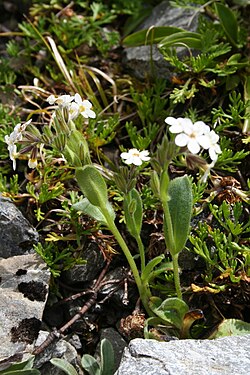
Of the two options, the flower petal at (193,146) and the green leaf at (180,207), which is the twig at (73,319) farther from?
the flower petal at (193,146)

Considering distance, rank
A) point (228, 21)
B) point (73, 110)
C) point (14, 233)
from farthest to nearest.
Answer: point (228, 21) → point (14, 233) → point (73, 110)

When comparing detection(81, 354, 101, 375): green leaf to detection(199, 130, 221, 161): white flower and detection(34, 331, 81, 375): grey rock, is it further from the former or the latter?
detection(199, 130, 221, 161): white flower

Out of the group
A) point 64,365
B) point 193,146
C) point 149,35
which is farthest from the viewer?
point 149,35

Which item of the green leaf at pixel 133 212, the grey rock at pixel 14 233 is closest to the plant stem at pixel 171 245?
the green leaf at pixel 133 212

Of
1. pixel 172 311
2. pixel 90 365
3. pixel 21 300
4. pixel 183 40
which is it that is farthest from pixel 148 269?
pixel 183 40

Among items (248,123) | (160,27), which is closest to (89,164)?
(248,123)

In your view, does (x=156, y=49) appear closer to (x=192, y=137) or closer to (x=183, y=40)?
(x=183, y=40)

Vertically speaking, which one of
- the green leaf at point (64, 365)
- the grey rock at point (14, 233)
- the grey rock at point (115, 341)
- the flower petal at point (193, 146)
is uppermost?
the flower petal at point (193, 146)
